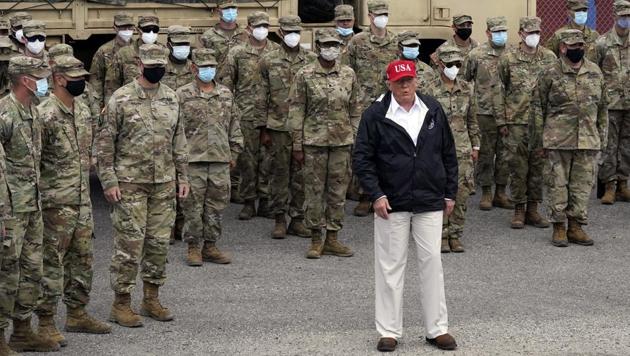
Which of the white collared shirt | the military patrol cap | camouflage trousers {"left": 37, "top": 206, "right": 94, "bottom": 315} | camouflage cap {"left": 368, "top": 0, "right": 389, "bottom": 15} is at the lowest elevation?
camouflage trousers {"left": 37, "top": 206, "right": 94, "bottom": 315}

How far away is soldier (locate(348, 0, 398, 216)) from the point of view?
13992mm

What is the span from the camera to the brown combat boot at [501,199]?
1441 cm

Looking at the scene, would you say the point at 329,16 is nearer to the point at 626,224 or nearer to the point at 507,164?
the point at 507,164

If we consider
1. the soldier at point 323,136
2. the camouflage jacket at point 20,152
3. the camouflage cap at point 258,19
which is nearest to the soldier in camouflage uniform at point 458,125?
the soldier at point 323,136

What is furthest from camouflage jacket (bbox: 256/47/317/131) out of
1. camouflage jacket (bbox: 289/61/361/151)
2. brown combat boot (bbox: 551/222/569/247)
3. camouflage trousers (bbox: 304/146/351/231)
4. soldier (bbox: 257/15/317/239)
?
brown combat boot (bbox: 551/222/569/247)

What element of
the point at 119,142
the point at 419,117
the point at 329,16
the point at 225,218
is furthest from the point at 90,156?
the point at 329,16

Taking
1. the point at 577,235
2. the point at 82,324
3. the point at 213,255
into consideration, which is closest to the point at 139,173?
the point at 82,324

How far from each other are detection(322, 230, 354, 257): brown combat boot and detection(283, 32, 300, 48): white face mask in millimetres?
2101

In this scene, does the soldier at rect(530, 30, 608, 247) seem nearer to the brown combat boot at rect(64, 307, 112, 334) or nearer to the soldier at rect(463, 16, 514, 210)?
the soldier at rect(463, 16, 514, 210)

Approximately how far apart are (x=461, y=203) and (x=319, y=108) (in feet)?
5.00

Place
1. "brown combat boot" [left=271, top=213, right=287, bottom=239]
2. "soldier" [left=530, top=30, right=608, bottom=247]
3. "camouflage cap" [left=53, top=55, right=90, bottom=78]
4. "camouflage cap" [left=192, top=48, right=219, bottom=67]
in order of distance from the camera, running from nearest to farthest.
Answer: "camouflage cap" [left=53, top=55, right=90, bottom=78]
"camouflage cap" [left=192, top=48, right=219, bottom=67]
"soldier" [left=530, top=30, right=608, bottom=247]
"brown combat boot" [left=271, top=213, right=287, bottom=239]

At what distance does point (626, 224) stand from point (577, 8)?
2.56 meters

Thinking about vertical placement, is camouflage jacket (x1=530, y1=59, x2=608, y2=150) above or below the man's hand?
above

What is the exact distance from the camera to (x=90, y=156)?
9.67 metres
